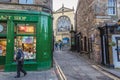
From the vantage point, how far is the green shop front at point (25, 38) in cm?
1370

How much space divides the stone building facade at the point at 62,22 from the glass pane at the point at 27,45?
122 ft

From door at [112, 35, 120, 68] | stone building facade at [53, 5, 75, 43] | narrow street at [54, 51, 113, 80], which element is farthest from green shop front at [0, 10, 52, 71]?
stone building facade at [53, 5, 75, 43]

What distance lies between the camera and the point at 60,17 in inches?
2074

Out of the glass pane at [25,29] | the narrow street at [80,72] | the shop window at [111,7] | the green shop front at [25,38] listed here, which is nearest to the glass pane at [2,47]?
the green shop front at [25,38]

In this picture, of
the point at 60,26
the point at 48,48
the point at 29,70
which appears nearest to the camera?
the point at 29,70

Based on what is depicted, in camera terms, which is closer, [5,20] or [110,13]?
[5,20]

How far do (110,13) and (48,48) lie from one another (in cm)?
688

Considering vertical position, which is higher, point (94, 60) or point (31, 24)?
point (31, 24)

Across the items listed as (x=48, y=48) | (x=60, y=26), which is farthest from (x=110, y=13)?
(x=60, y=26)

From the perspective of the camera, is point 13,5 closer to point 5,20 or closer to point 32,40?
point 5,20

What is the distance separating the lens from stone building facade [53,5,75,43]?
51688 millimetres

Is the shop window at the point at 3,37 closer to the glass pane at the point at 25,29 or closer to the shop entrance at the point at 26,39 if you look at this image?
the shop entrance at the point at 26,39

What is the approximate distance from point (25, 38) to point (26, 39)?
10cm

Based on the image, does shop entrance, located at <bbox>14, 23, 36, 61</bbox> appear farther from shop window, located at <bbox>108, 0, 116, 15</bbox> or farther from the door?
shop window, located at <bbox>108, 0, 116, 15</bbox>
